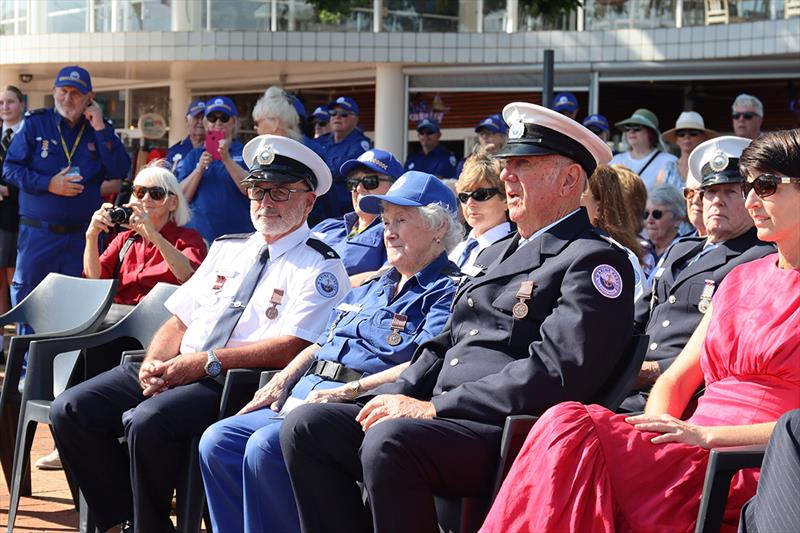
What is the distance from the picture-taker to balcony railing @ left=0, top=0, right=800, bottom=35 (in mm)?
13266

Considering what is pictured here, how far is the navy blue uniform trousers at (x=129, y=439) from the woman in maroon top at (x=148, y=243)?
0.95m

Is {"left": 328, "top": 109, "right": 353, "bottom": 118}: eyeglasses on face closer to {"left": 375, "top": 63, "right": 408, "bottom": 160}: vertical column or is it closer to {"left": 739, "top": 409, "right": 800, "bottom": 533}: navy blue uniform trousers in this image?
{"left": 375, "top": 63, "right": 408, "bottom": 160}: vertical column

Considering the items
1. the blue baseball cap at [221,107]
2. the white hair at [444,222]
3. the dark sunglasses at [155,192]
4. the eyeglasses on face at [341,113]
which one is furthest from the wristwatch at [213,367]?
the eyeglasses on face at [341,113]

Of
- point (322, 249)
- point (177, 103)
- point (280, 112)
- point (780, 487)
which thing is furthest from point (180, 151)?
point (177, 103)

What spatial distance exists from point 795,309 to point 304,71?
580 inches

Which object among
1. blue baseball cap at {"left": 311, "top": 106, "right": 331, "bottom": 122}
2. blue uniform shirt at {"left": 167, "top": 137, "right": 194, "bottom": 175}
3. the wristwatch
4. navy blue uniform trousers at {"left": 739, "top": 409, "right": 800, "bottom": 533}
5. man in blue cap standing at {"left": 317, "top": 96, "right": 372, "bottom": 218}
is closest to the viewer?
navy blue uniform trousers at {"left": 739, "top": 409, "right": 800, "bottom": 533}

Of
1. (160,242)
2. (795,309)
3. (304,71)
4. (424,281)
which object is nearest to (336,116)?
(160,242)

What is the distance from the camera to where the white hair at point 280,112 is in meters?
7.97

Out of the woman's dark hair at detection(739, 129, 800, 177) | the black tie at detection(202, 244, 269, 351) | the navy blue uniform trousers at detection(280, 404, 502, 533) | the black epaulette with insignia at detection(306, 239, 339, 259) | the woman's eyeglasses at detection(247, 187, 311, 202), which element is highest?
the woman's dark hair at detection(739, 129, 800, 177)

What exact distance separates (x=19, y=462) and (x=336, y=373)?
5.63 feet

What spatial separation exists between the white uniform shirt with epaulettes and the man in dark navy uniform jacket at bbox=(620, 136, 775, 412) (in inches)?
50.1

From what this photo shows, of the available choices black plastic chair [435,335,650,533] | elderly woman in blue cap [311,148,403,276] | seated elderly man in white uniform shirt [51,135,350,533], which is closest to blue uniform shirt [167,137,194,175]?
elderly woman in blue cap [311,148,403,276]

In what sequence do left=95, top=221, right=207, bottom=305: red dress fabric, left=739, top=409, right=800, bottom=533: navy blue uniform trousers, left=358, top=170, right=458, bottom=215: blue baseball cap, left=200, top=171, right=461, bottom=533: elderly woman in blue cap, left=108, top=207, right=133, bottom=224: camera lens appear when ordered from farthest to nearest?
left=95, top=221, right=207, bottom=305: red dress fabric, left=108, top=207, right=133, bottom=224: camera lens, left=358, top=170, right=458, bottom=215: blue baseball cap, left=200, top=171, right=461, bottom=533: elderly woman in blue cap, left=739, top=409, right=800, bottom=533: navy blue uniform trousers

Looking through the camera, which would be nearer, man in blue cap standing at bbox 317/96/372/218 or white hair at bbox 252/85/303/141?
white hair at bbox 252/85/303/141
